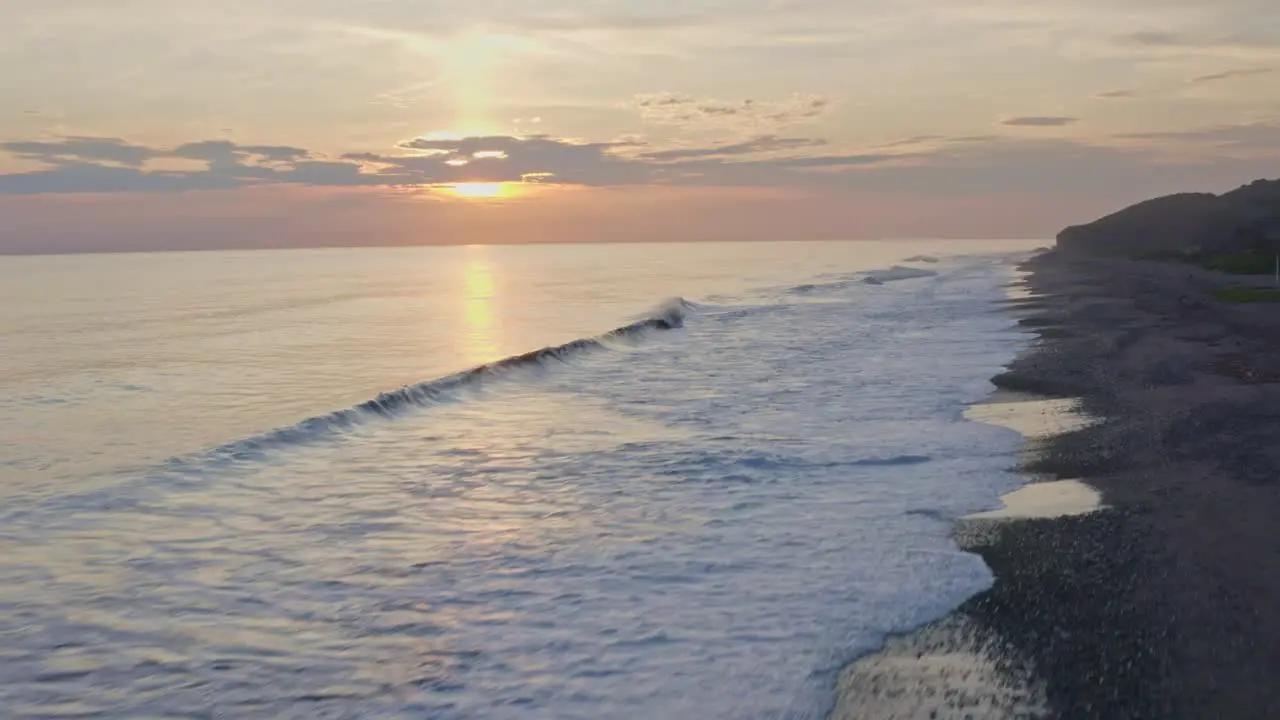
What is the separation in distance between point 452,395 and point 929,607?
20.9m

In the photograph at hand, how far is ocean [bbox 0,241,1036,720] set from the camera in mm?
9195

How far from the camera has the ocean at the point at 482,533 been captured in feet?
30.2

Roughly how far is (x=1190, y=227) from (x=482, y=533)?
155 metres

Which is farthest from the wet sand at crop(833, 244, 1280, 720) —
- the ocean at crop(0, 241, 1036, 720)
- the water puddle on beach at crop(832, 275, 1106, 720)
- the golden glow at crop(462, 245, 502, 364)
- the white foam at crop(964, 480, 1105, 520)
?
the golden glow at crop(462, 245, 502, 364)

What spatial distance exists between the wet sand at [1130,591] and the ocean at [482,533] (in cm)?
71

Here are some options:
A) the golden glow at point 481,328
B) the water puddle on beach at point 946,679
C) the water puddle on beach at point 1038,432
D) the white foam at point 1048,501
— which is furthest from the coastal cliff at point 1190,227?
the water puddle on beach at point 946,679

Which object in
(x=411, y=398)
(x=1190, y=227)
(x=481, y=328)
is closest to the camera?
(x=411, y=398)

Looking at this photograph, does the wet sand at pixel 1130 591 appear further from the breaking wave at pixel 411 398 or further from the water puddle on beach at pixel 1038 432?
the breaking wave at pixel 411 398

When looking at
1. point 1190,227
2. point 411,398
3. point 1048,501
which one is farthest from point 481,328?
point 1190,227

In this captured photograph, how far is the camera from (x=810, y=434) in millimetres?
20703

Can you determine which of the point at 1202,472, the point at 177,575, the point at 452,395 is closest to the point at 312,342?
the point at 452,395

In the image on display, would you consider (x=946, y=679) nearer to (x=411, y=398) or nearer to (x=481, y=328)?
(x=411, y=398)

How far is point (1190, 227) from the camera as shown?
470ft

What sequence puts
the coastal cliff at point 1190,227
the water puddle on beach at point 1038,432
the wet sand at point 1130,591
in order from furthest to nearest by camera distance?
the coastal cliff at point 1190,227 < the water puddle on beach at point 1038,432 < the wet sand at point 1130,591
